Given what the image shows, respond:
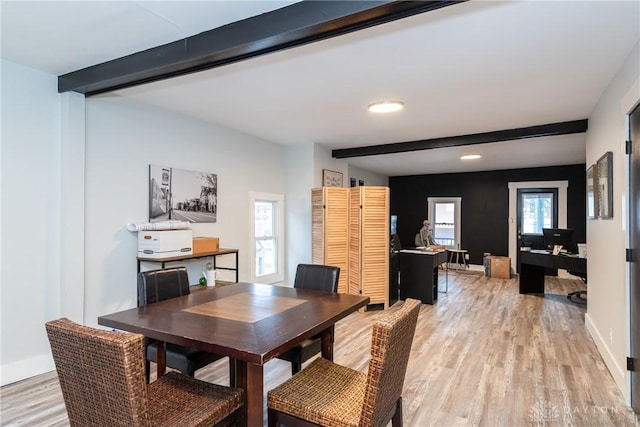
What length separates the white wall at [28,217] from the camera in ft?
8.84

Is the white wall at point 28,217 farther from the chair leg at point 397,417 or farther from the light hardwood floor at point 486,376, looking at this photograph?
the chair leg at point 397,417

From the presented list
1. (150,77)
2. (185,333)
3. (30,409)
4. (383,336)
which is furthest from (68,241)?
(383,336)

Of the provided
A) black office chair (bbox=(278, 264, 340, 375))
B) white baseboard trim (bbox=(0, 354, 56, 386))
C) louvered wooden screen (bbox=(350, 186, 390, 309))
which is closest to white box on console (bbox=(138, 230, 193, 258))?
white baseboard trim (bbox=(0, 354, 56, 386))

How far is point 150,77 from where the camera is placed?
259 centimetres

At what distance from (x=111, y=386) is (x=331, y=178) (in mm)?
4943

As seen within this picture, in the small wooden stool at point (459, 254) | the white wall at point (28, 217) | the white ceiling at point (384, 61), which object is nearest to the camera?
the white ceiling at point (384, 61)

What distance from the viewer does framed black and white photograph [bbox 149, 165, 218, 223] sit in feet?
12.3

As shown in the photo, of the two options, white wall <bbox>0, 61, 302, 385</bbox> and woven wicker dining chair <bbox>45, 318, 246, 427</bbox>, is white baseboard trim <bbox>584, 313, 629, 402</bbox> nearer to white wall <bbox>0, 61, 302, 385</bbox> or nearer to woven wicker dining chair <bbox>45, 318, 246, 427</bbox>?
woven wicker dining chair <bbox>45, 318, 246, 427</bbox>

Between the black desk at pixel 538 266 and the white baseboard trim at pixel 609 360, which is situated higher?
the black desk at pixel 538 266

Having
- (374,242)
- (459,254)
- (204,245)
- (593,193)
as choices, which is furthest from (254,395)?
(459,254)

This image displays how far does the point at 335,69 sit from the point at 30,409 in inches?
127

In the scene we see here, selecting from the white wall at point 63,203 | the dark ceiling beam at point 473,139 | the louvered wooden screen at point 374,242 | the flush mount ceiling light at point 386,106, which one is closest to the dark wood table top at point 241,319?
the white wall at point 63,203

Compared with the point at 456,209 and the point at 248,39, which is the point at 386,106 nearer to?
the point at 248,39

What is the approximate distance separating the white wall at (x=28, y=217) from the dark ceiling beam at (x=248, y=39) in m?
0.36
